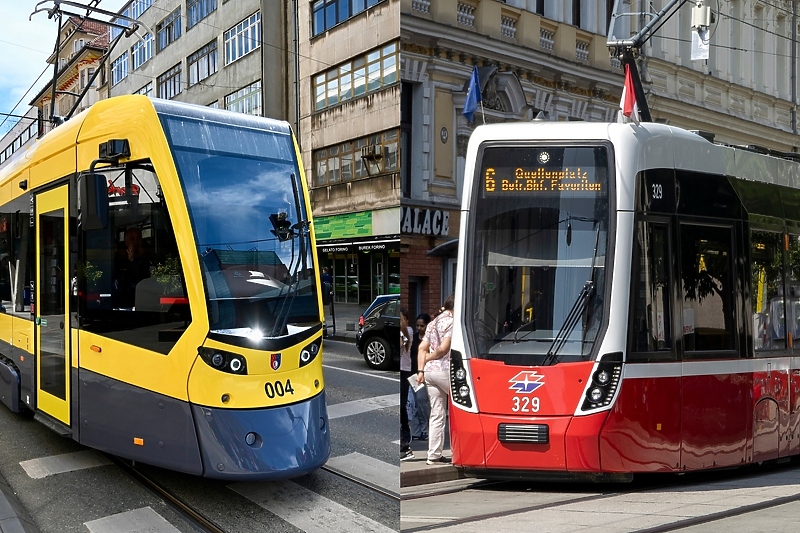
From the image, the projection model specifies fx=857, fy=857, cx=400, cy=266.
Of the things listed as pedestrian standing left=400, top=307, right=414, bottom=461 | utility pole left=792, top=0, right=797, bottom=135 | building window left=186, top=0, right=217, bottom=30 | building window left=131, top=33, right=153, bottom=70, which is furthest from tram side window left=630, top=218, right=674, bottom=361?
building window left=186, top=0, right=217, bottom=30

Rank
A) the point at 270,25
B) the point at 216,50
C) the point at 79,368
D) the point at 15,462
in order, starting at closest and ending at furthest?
Answer: the point at 79,368 < the point at 15,462 < the point at 270,25 < the point at 216,50

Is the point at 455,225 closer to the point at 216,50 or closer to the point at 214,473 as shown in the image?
the point at 214,473

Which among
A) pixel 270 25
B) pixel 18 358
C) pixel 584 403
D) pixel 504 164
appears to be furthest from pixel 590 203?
pixel 270 25

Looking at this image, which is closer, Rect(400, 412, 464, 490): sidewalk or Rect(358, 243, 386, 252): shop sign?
Rect(358, 243, 386, 252): shop sign

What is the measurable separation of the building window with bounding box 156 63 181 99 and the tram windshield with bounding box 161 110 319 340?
118 inches

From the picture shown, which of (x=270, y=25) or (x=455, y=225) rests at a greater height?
(x=270, y=25)

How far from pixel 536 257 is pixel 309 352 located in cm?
165

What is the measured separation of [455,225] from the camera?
13.6ft

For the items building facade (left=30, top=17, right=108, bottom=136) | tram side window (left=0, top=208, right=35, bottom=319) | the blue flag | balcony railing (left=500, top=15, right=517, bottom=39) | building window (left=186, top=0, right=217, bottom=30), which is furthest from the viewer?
building window (left=186, top=0, right=217, bottom=30)

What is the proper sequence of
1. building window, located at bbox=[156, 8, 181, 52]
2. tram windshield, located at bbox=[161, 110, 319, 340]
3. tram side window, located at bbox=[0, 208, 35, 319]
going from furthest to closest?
1. building window, located at bbox=[156, 8, 181, 52]
2. tram side window, located at bbox=[0, 208, 35, 319]
3. tram windshield, located at bbox=[161, 110, 319, 340]

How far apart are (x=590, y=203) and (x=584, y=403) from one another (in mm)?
1204

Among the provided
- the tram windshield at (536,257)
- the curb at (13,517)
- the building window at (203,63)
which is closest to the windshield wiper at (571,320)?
the tram windshield at (536,257)

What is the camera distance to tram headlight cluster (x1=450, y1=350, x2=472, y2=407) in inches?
205

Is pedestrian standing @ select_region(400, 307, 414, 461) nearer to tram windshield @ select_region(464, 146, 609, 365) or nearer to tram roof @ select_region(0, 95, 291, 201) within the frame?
tram windshield @ select_region(464, 146, 609, 365)
